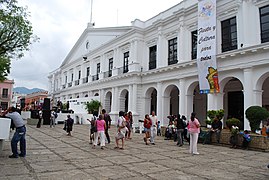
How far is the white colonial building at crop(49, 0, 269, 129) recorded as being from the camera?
13102 millimetres

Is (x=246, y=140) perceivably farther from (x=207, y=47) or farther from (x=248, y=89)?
(x=207, y=47)

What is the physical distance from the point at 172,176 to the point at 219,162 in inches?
100

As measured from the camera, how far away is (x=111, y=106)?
24.6 m

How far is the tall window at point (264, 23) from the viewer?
12828 millimetres

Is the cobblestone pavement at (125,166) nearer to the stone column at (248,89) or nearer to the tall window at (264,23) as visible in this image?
the stone column at (248,89)

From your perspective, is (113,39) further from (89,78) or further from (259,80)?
(259,80)

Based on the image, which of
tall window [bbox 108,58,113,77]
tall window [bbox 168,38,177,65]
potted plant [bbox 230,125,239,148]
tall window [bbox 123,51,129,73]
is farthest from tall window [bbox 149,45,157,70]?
potted plant [bbox 230,125,239,148]

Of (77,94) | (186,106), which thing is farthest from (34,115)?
(186,106)

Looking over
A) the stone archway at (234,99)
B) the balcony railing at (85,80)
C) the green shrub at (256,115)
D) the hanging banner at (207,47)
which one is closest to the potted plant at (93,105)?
the balcony railing at (85,80)

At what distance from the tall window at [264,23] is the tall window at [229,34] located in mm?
1682

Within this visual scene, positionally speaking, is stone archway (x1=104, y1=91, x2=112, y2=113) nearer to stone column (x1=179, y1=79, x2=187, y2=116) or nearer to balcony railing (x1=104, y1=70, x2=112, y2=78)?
balcony railing (x1=104, y1=70, x2=112, y2=78)

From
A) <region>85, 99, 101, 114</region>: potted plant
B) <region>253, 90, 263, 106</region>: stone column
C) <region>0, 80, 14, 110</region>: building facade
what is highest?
<region>0, 80, 14, 110</region>: building facade

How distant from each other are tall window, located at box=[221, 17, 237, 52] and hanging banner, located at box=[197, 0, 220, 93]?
889 millimetres

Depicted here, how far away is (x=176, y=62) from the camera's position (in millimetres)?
18203
